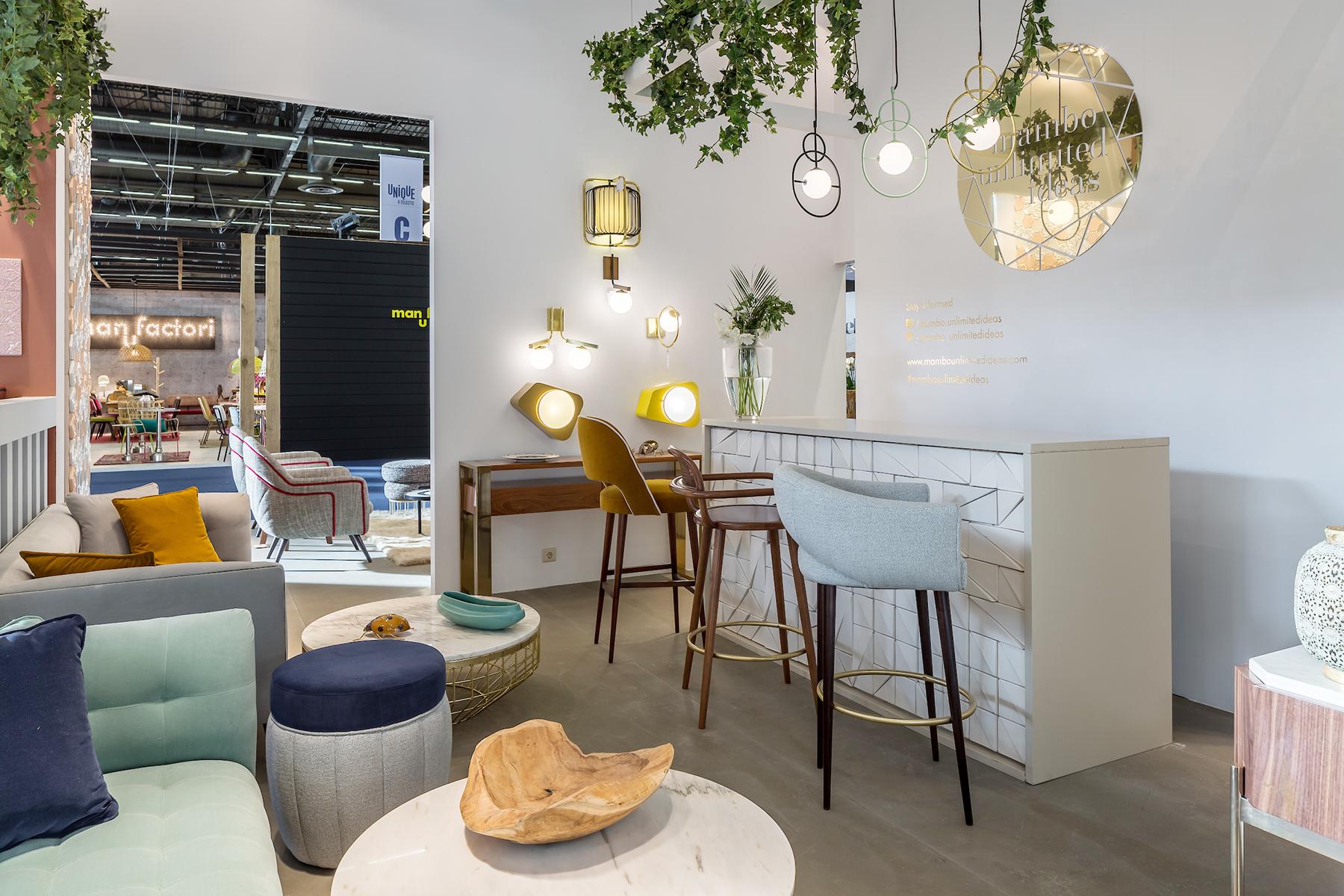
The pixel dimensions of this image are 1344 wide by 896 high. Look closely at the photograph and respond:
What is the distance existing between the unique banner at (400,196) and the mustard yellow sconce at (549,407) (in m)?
4.36

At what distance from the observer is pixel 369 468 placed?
11414 mm

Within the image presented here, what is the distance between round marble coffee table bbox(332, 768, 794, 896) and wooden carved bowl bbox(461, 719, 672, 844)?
4 centimetres

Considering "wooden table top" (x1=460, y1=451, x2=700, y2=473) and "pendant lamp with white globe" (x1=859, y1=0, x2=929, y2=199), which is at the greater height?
"pendant lamp with white globe" (x1=859, y1=0, x2=929, y2=199)

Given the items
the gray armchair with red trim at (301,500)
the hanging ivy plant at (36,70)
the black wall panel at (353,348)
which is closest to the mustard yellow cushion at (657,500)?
the hanging ivy plant at (36,70)

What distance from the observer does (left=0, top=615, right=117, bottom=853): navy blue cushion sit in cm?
154

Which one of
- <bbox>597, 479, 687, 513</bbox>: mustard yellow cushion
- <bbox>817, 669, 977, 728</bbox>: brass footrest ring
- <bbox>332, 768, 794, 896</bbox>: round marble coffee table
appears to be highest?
<bbox>597, 479, 687, 513</bbox>: mustard yellow cushion

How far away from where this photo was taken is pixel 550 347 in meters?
5.36

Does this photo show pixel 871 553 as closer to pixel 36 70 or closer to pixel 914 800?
pixel 914 800

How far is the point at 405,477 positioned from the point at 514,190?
295 centimetres

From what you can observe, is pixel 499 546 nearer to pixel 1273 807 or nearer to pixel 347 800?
pixel 347 800

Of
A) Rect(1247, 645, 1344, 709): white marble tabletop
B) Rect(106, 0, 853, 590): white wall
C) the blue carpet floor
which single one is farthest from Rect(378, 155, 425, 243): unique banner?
Rect(1247, 645, 1344, 709): white marble tabletop

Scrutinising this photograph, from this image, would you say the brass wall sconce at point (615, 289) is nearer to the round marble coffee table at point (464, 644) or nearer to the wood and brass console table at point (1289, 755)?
the round marble coffee table at point (464, 644)

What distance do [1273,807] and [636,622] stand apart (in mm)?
3434

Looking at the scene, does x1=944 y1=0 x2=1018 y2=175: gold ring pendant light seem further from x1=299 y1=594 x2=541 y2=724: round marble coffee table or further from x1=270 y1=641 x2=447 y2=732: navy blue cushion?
x1=270 y1=641 x2=447 y2=732: navy blue cushion
